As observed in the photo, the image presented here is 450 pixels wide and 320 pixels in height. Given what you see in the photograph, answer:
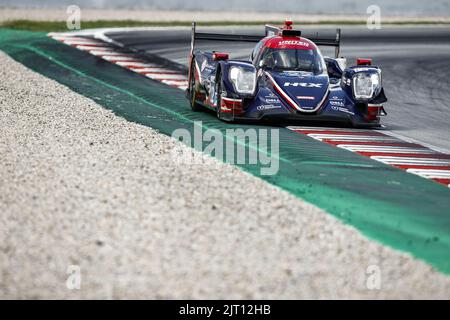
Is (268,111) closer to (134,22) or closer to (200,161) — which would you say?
(200,161)

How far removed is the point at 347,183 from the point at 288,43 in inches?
201

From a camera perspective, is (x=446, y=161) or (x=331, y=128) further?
(x=331, y=128)

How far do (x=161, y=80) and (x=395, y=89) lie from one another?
4715 millimetres

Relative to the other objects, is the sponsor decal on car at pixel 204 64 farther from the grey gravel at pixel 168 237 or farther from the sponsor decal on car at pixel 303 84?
the grey gravel at pixel 168 237

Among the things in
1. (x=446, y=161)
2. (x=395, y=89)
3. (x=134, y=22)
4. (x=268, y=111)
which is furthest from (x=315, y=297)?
(x=134, y=22)

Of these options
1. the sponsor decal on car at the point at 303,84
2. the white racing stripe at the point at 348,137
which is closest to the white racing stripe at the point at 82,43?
the sponsor decal on car at the point at 303,84

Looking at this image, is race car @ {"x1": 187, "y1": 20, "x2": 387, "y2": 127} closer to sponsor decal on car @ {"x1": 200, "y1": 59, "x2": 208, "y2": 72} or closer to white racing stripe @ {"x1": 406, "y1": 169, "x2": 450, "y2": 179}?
sponsor decal on car @ {"x1": 200, "y1": 59, "x2": 208, "y2": 72}

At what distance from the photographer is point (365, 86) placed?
14.6m

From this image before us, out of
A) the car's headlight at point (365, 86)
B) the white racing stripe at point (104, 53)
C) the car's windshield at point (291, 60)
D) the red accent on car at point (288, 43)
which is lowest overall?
the white racing stripe at point (104, 53)

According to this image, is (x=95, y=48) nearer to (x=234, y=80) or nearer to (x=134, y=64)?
(x=134, y=64)

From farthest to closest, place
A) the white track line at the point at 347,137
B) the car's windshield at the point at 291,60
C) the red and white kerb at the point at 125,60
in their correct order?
the red and white kerb at the point at 125,60 → the car's windshield at the point at 291,60 → the white track line at the point at 347,137

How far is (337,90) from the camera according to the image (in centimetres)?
1462

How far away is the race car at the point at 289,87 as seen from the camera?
1420 centimetres
